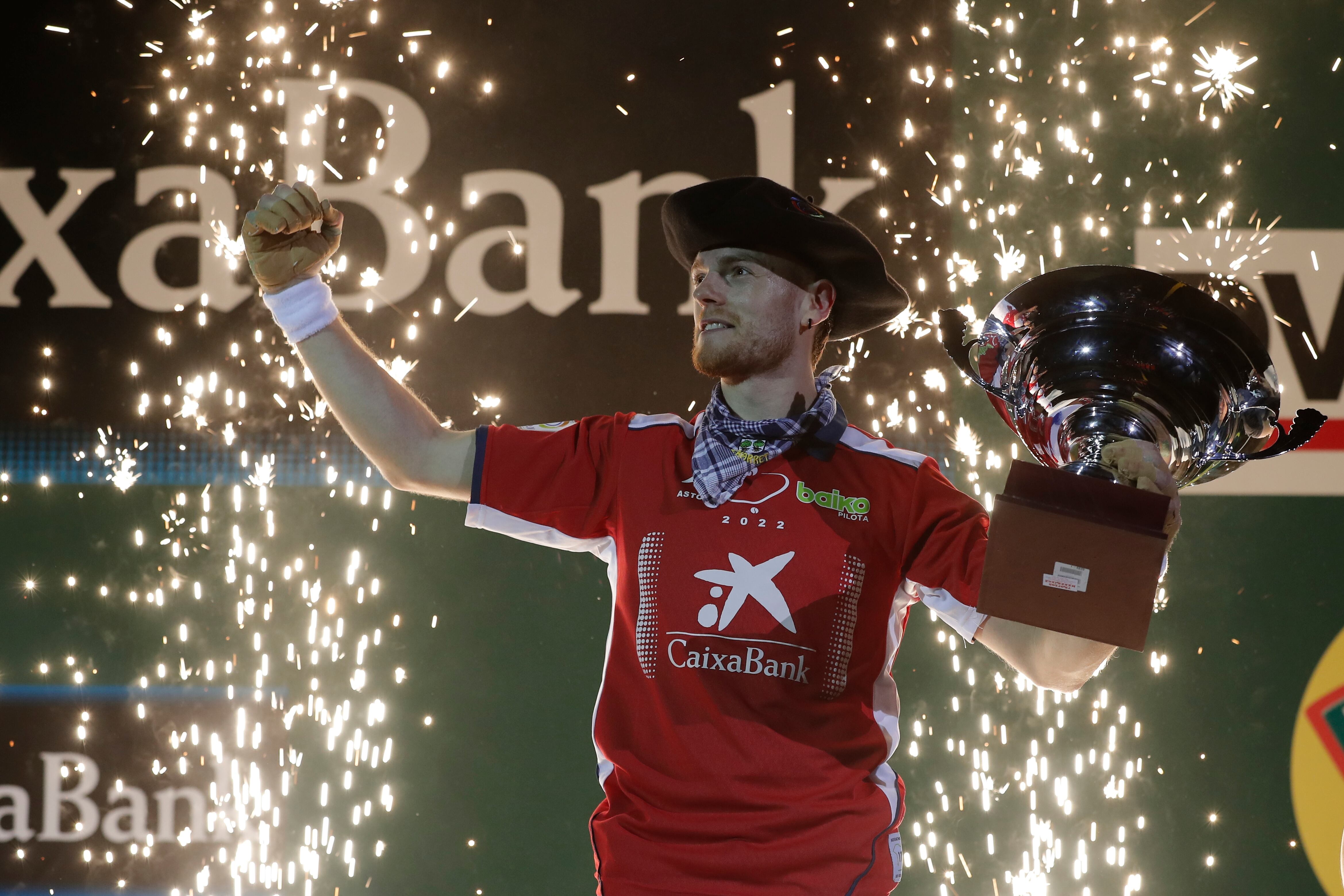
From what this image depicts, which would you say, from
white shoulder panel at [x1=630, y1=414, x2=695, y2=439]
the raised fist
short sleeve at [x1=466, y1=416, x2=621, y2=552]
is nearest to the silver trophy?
white shoulder panel at [x1=630, y1=414, x2=695, y2=439]

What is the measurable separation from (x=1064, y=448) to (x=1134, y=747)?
1.57 metres

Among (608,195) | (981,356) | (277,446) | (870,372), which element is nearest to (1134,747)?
(870,372)

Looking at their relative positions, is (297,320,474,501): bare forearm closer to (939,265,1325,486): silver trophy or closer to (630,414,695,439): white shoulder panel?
(630,414,695,439): white shoulder panel

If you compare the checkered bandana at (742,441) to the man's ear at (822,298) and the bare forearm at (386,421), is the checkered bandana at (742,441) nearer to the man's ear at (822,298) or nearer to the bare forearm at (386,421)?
the man's ear at (822,298)

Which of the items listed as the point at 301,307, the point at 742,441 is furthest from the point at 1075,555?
the point at 301,307

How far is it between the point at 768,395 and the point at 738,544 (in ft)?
0.96

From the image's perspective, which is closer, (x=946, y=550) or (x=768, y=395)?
(x=946, y=550)

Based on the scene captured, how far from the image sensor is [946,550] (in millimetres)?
1585

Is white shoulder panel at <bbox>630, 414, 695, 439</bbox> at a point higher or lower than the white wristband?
lower

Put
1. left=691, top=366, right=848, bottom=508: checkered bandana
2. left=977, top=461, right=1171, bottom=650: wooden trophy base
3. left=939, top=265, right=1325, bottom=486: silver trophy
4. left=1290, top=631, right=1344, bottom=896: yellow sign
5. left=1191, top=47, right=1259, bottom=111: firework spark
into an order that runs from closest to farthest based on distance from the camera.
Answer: left=977, top=461, right=1171, bottom=650: wooden trophy base
left=939, top=265, right=1325, bottom=486: silver trophy
left=691, top=366, right=848, bottom=508: checkered bandana
left=1290, top=631, right=1344, bottom=896: yellow sign
left=1191, top=47, right=1259, bottom=111: firework spark

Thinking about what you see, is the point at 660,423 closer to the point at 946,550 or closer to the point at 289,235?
the point at 946,550

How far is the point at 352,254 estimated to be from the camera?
8.52 feet

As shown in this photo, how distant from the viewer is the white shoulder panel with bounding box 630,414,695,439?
5.73 feet

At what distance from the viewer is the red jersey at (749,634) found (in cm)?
147
